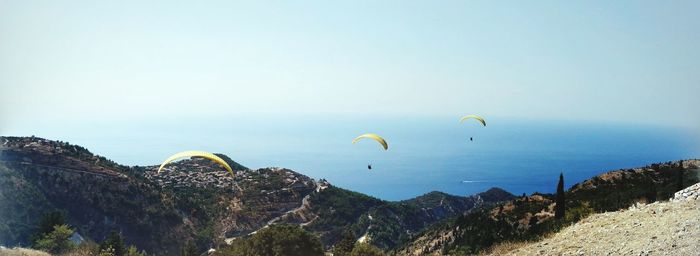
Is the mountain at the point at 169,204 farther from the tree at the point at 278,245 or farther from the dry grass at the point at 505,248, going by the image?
the dry grass at the point at 505,248

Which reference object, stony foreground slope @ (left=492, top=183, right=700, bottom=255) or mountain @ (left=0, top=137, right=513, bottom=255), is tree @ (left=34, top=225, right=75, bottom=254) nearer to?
mountain @ (left=0, top=137, right=513, bottom=255)

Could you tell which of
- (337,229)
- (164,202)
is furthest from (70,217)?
(337,229)

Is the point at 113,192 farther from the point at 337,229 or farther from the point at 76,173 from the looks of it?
the point at 337,229

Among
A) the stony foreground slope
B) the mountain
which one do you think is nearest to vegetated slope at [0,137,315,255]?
the mountain

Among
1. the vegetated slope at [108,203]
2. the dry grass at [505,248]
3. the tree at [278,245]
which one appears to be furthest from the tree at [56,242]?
the dry grass at [505,248]

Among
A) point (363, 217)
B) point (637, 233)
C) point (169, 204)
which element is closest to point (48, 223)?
point (169, 204)
